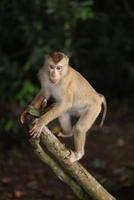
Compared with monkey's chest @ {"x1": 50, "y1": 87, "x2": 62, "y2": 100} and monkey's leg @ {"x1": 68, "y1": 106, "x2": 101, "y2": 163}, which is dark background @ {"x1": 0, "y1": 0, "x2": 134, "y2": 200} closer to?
monkey's leg @ {"x1": 68, "y1": 106, "x2": 101, "y2": 163}

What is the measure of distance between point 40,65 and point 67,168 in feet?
11.4

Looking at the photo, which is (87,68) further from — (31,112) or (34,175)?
(31,112)

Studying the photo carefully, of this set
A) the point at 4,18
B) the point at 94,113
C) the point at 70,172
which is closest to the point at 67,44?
the point at 4,18

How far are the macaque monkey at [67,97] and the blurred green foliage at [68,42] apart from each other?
2417 millimetres

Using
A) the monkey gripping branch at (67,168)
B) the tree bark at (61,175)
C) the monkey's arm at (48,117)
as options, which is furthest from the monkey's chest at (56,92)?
the tree bark at (61,175)

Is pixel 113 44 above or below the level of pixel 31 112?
below

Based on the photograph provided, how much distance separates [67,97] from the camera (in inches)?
260

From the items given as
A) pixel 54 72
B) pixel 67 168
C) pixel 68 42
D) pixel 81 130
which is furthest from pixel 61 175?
pixel 68 42

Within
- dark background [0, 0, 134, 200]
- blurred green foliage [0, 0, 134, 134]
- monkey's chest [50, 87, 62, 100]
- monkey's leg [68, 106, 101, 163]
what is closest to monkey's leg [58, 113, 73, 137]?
monkey's leg [68, 106, 101, 163]

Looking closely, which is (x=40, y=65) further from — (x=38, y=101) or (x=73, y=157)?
(x=73, y=157)

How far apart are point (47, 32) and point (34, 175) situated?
6.61 ft

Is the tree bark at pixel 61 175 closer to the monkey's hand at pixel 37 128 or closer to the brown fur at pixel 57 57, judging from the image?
the monkey's hand at pixel 37 128

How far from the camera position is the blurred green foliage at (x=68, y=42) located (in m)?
9.45

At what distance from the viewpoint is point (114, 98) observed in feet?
41.8
